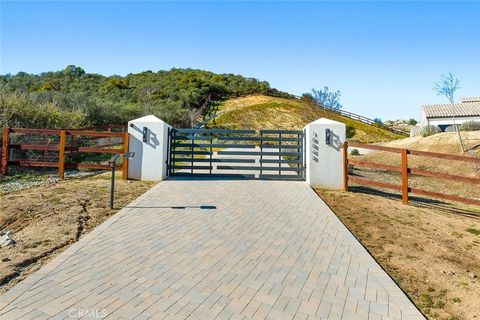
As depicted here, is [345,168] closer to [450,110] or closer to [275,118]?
[275,118]

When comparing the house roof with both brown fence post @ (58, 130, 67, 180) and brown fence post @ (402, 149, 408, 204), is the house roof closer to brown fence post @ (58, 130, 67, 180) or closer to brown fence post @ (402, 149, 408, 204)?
brown fence post @ (402, 149, 408, 204)

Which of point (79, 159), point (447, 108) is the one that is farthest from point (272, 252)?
point (447, 108)

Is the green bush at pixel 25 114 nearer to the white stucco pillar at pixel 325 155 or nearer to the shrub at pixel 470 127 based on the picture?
the white stucco pillar at pixel 325 155

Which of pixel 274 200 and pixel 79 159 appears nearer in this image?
pixel 274 200

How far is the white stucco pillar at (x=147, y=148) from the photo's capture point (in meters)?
10.0

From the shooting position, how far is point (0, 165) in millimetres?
10266

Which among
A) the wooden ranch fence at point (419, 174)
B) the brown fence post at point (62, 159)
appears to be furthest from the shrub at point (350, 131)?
the brown fence post at point (62, 159)

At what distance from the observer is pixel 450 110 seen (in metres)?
37.6

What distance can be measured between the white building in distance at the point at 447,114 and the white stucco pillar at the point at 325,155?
111 ft

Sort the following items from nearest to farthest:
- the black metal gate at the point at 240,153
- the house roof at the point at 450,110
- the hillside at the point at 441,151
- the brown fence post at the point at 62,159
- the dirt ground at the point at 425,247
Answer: the dirt ground at the point at 425,247 → the brown fence post at the point at 62,159 → the black metal gate at the point at 240,153 → the hillside at the point at 441,151 → the house roof at the point at 450,110

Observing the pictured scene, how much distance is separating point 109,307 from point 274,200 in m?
5.61

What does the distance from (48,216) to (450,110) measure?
44.1 metres

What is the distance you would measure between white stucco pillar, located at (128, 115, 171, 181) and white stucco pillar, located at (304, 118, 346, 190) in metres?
4.98

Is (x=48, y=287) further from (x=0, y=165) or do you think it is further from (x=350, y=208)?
(x=0, y=165)
